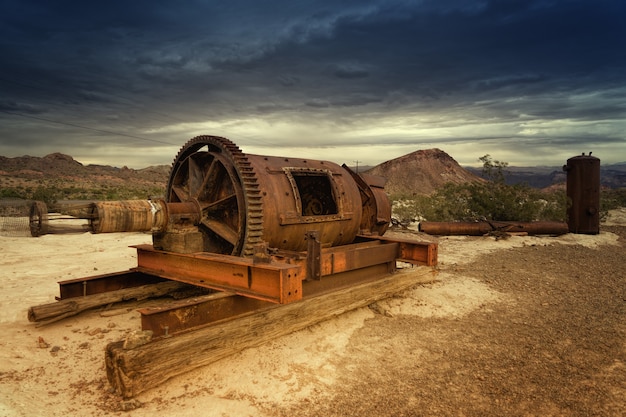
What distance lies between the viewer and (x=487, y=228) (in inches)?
519

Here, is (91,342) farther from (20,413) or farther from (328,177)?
(328,177)

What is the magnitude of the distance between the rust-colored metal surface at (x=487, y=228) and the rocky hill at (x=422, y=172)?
50.0 m

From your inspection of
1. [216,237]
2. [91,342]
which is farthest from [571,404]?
[91,342]

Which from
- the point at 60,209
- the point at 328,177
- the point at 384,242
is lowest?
the point at 384,242

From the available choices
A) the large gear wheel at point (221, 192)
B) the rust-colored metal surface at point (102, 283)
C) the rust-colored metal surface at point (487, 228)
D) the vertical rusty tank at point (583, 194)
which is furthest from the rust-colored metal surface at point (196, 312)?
the vertical rusty tank at point (583, 194)

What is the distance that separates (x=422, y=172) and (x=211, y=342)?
68.0 metres

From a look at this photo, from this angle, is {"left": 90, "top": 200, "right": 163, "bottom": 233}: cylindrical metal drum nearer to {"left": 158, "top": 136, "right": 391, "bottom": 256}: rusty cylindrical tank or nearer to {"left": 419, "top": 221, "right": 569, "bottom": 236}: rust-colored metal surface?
{"left": 158, "top": 136, "right": 391, "bottom": 256}: rusty cylindrical tank

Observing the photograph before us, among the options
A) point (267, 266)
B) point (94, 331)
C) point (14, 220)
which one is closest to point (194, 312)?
point (267, 266)

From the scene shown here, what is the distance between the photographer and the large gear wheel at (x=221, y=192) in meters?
5.00

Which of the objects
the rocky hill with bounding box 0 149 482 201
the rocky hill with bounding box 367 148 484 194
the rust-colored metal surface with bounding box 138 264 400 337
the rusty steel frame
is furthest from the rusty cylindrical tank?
the rocky hill with bounding box 367 148 484 194

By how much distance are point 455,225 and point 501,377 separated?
960 cm

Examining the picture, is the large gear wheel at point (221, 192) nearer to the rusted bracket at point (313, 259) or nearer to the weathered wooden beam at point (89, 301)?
the rusted bracket at point (313, 259)

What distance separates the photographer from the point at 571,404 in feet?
11.7

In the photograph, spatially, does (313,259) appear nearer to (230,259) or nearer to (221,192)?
(230,259)
